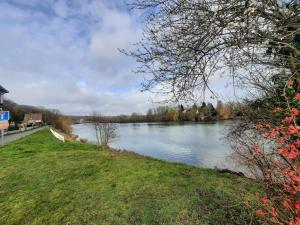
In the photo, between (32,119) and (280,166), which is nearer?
(280,166)

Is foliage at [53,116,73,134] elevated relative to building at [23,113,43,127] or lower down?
lower down

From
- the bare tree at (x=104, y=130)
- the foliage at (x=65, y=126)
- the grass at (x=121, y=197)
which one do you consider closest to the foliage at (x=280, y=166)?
the grass at (x=121, y=197)

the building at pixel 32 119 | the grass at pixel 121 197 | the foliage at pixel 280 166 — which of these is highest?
the building at pixel 32 119

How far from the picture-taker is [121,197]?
22.9 feet

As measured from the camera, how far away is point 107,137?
82.6 ft

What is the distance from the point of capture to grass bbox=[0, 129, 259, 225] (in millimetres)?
5555

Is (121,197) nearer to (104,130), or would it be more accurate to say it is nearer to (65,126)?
(104,130)

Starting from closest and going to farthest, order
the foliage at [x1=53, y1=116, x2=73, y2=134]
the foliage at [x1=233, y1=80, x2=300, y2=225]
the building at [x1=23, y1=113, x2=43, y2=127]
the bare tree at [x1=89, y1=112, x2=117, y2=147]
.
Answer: the foliage at [x1=233, y1=80, x2=300, y2=225], the bare tree at [x1=89, y1=112, x2=117, y2=147], the foliage at [x1=53, y1=116, x2=73, y2=134], the building at [x1=23, y1=113, x2=43, y2=127]

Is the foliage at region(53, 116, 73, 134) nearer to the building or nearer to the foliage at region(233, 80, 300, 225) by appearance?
the building

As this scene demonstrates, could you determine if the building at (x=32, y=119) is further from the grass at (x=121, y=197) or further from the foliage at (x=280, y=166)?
the foliage at (x=280, y=166)

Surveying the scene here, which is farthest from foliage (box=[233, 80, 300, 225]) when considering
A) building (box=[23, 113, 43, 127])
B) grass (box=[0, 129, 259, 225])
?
building (box=[23, 113, 43, 127])

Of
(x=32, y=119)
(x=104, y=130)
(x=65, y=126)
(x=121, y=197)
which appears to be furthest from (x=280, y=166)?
(x=32, y=119)

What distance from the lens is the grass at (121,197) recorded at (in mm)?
5555

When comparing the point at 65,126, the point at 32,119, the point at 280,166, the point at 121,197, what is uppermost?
the point at 32,119
